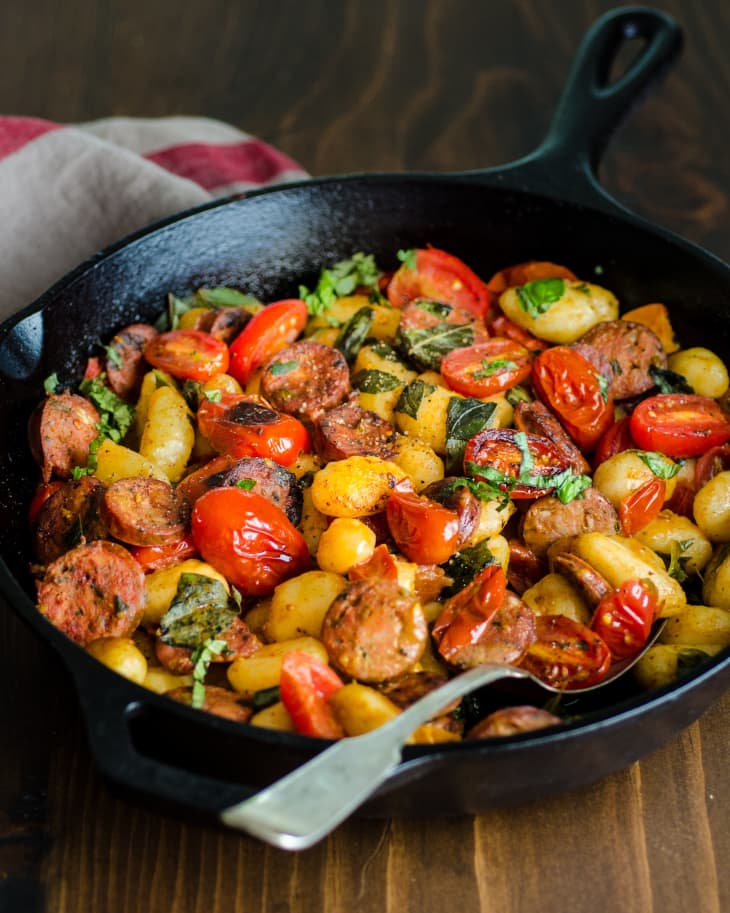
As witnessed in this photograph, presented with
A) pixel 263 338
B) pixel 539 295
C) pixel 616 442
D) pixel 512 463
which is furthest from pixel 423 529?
pixel 539 295

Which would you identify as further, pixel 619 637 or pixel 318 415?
pixel 318 415

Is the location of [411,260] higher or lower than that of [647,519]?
higher

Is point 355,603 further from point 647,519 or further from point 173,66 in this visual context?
point 173,66

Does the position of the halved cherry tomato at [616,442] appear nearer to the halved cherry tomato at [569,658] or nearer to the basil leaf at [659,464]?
the basil leaf at [659,464]

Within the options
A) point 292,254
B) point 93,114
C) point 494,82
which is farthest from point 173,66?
point 292,254

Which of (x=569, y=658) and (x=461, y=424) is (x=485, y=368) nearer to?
(x=461, y=424)
